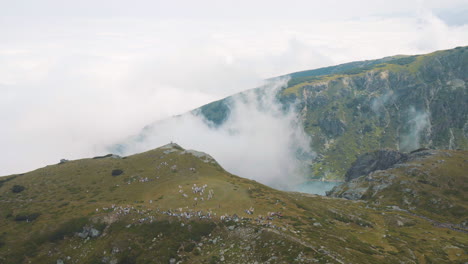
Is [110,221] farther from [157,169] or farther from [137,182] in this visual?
[157,169]

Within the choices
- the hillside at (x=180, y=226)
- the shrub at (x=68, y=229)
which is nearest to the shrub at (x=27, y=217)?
the hillside at (x=180, y=226)

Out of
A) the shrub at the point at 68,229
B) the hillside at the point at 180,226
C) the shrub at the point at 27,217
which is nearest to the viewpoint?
the hillside at the point at 180,226

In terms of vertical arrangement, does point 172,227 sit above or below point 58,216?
below

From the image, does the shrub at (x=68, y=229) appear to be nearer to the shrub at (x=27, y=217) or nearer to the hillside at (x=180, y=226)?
the hillside at (x=180, y=226)

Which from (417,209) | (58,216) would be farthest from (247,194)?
(417,209)

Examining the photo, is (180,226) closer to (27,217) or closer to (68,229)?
(68,229)

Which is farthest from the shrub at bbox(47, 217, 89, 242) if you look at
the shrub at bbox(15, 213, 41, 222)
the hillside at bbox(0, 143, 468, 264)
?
the shrub at bbox(15, 213, 41, 222)

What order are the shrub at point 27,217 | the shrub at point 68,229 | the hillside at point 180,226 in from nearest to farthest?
the hillside at point 180,226, the shrub at point 68,229, the shrub at point 27,217

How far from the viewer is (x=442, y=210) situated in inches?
6560

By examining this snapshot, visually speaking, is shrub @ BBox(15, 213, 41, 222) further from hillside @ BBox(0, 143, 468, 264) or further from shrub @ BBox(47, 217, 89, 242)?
shrub @ BBox(47, 217, 89, 242)

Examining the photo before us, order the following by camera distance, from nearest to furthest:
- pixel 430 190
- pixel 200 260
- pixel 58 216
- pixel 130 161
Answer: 1. pixel 200 260
2. pixel 58 216
3. pixel 130 161
4. pixel 430 190

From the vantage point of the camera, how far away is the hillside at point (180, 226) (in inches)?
2532

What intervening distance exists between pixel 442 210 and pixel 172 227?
558ft

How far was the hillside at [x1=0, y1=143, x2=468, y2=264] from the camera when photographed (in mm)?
64312
